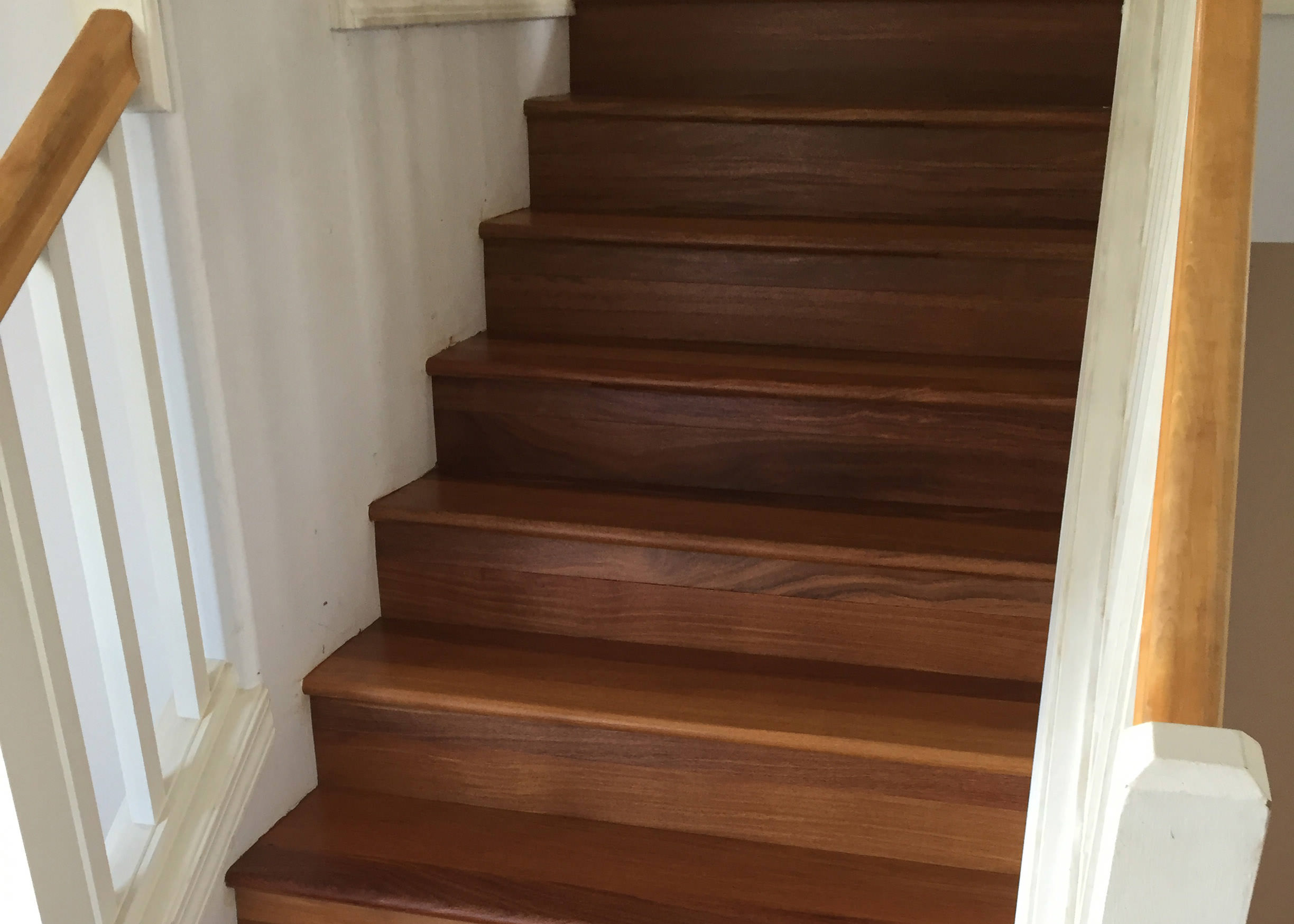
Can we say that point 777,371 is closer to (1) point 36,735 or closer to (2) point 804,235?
(2) point 804,235

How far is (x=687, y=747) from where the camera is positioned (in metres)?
1.66

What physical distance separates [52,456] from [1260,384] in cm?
226

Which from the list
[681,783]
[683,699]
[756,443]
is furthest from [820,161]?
[681,783]

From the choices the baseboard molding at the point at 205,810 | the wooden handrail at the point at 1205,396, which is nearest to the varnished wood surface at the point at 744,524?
the baseboard molding at the point at 205,810

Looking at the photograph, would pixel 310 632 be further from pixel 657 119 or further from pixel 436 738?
pixel 657 119

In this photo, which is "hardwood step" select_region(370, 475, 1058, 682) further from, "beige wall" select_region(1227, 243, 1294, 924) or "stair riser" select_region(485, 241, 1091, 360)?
"beige wall" select_region(1227, 243, 1294, 924)

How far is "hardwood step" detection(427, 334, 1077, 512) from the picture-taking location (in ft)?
6.23

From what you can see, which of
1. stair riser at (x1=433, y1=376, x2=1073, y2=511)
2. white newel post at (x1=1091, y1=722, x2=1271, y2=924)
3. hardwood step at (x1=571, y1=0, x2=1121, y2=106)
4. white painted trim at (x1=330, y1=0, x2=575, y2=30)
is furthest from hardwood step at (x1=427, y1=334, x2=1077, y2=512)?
white newel post at (x1=1091, y1=722, x2=1271, y2=924)

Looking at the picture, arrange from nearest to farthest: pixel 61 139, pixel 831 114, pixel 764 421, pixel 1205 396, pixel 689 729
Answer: pixel 1205 396, pixel 61 139, pixel 689 729, pixel 764 421, pixel 831 114

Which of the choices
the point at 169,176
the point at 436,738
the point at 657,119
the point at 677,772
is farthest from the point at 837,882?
the point at 657,119

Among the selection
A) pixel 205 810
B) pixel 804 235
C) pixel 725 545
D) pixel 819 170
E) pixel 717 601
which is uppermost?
pixel 819 170

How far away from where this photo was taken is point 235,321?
1.59m

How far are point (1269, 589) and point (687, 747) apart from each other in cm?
148

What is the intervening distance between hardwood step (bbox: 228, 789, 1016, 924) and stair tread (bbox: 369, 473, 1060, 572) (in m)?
0.43
